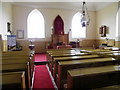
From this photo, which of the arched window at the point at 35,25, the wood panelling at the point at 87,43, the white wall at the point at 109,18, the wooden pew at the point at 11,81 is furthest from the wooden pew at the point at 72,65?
the wood panelling at the point at 87,43

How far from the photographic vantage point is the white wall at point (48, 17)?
8320 millimetres

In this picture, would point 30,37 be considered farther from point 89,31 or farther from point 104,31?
point 104,31

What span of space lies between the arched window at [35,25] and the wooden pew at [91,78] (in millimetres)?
7529

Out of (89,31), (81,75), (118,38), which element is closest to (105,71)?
(81,75)

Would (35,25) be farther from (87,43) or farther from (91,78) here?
Answer: (91,78)

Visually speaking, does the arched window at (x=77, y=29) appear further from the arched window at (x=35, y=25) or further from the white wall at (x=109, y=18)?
the arched window at (x=35, y=25)

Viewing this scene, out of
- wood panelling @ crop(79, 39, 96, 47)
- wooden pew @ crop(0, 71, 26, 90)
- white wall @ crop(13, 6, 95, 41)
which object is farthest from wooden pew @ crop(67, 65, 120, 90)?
wood panelling @ crop(79, 39, 96, 47)

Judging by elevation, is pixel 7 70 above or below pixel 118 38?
below

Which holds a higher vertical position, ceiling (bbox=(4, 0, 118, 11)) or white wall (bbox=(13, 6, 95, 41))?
ceiling (bbox=(4, 0, 118, 11))

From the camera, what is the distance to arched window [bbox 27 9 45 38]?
28.6ft

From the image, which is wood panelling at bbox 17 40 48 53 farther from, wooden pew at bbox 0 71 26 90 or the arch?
wooden pew at bbox 0 71 26 90

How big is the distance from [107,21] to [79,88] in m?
7.86

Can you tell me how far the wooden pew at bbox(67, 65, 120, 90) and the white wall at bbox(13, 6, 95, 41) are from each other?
24.3 ft

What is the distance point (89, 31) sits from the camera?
384 inches
